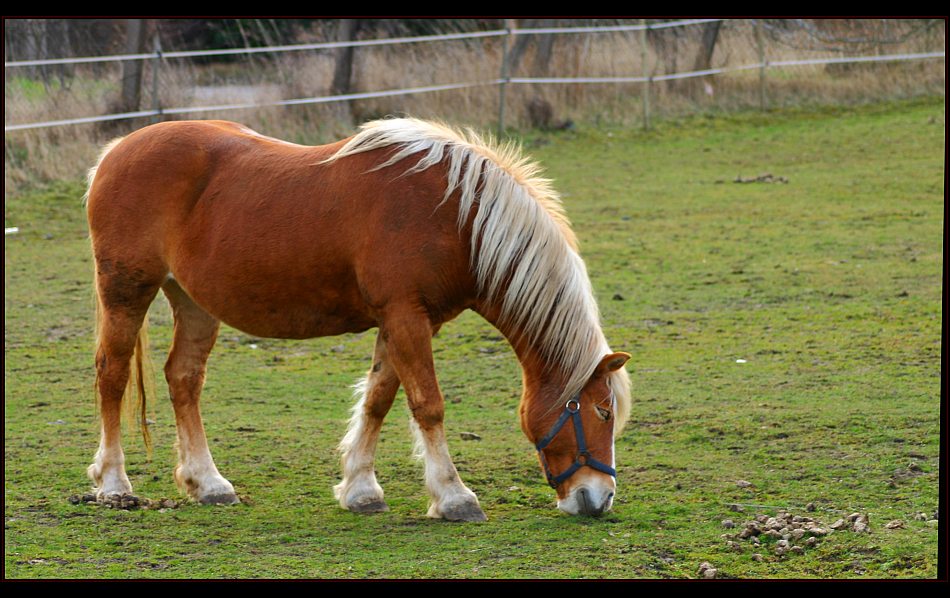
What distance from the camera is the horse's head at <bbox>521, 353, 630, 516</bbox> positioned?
428 centimetres

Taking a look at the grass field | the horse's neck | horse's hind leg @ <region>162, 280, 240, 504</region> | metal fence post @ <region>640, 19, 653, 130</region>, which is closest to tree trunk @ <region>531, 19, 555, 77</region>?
metal fence post @ <region>640, 19, 653, 130</region>

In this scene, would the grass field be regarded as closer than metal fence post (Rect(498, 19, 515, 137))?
Yes

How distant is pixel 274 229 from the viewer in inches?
180

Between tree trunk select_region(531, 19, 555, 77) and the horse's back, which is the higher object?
the horse's back

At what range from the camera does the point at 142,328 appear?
16.5ft

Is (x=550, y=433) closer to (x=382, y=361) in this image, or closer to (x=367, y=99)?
(x=382, y=361)

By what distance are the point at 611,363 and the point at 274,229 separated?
1473mm

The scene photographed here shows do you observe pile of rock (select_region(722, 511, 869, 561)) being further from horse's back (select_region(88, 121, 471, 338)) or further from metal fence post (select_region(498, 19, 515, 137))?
metal fence post (select_region(498, 19, 515, 137))

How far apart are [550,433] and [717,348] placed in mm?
3136

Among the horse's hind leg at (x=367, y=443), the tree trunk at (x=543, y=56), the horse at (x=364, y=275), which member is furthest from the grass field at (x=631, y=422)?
the tree trunk at (x=543, y=56)

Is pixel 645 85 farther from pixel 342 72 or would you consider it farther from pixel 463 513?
pixel 463 513

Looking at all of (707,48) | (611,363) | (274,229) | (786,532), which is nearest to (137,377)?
(274,229)

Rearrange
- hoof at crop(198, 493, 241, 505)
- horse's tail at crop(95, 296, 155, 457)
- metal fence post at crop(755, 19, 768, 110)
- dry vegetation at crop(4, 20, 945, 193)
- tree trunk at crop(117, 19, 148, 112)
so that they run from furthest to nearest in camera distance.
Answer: metal fence post at crop(755, 19, 768, 110)
dry vegetation at crop(4, 20, 945, 193)
tree trunk at crop(117, 19, 148, 112)
horse's tail at crop(95, 296, 155, 457)
hoof at crop(198, 493, 241, 505)

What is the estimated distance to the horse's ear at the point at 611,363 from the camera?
13.9 ft
